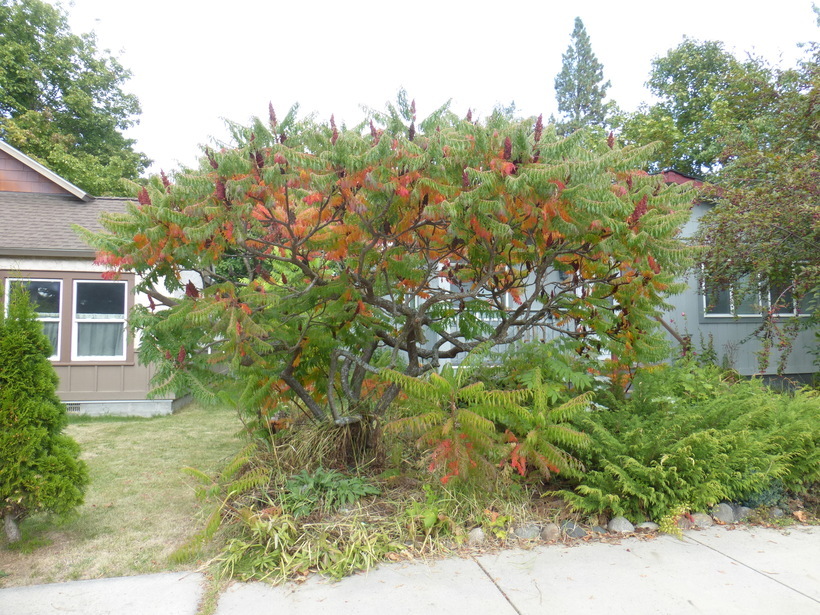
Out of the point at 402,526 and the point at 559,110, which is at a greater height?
the point at 559,110

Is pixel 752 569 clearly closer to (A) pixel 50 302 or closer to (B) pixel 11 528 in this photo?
(B) pixel 11 528

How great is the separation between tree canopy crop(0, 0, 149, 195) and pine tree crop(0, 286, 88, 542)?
1726 centimetres

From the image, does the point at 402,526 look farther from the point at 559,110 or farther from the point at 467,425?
the point at 559,110

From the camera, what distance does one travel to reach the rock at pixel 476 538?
4160 millimetres

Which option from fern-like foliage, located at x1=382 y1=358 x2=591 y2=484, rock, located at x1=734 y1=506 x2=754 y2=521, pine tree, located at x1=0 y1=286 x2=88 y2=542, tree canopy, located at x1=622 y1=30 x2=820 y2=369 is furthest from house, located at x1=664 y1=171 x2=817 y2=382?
pine tree, located at x1=0 y1=286 x2=88 y2=542

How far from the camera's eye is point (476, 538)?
13.7 ft

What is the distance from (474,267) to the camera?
4797 millimetres

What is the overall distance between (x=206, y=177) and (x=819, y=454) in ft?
17.8

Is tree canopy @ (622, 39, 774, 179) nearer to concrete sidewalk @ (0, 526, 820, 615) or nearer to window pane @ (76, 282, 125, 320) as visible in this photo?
window pane @ (76, 282, 125, 320)

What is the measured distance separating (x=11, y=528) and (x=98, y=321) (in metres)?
7.76

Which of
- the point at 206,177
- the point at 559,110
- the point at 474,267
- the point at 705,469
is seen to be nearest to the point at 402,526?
the point at 474,267

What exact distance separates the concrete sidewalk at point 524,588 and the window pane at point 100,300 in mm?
8645

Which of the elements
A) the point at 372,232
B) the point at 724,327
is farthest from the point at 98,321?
the point at 724,327

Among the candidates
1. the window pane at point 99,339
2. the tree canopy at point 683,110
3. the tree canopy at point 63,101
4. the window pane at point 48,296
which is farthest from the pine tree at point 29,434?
the tree canopy at point 683,110
